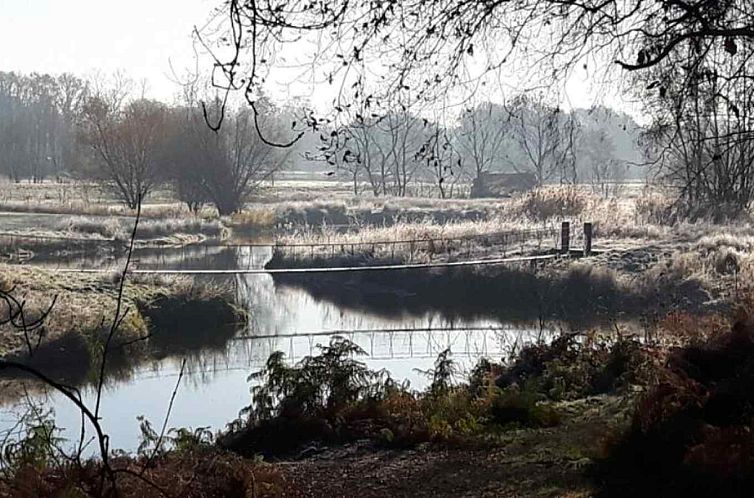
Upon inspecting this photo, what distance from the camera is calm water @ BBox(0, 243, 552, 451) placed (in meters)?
11.8

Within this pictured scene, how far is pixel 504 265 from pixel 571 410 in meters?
15.2

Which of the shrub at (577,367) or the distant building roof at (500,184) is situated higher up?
the distant building roof at (500,184)

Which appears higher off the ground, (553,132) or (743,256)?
(553,132)

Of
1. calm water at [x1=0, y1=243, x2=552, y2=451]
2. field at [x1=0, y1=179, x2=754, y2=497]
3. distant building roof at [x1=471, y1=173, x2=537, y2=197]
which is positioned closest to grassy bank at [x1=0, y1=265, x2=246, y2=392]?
field at [x1=0, y1=179, x2=754, y2=497]

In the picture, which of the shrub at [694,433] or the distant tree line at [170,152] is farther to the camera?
the distant tree line at [170,152]

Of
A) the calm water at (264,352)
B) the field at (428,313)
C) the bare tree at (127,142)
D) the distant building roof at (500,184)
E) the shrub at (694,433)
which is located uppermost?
the bare tree at (127,142)

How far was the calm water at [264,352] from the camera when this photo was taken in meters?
11.8

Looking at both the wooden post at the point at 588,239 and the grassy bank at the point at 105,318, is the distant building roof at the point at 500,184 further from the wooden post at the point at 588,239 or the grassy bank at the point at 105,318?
the grassy bank at the point at 105,318

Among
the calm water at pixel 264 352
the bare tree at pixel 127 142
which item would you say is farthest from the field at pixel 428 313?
the bare tree at pixel 127 142

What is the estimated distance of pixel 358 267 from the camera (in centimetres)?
2459

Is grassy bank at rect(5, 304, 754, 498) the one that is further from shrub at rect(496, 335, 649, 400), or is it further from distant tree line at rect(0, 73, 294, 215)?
distant tree line at rect(0, 73, 294, 215)

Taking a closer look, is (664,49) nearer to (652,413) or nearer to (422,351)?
(652,413)

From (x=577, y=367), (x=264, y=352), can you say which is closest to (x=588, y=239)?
(x=264, y=352)

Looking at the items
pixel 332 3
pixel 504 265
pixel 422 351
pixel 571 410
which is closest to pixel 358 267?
pixel 504 265
